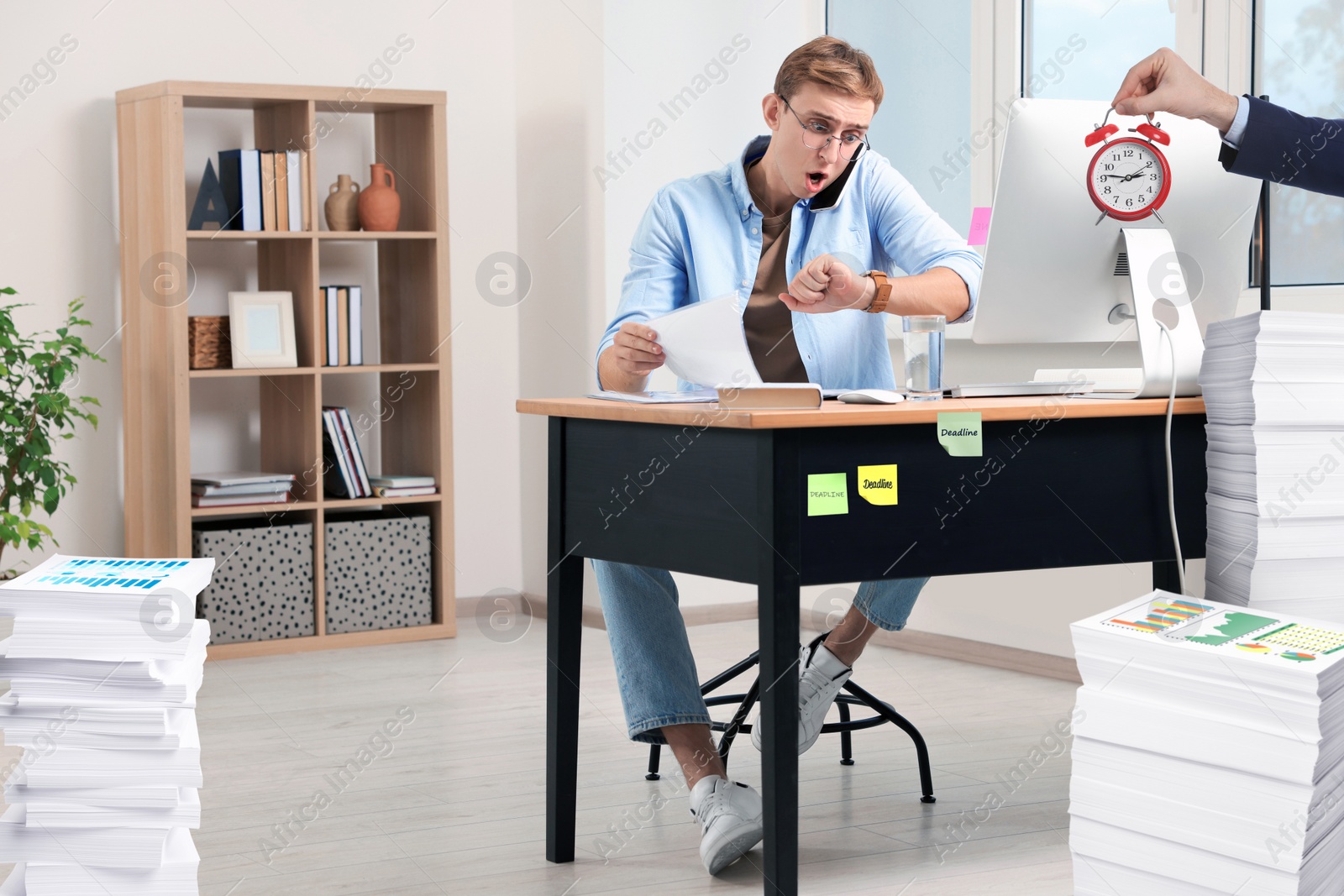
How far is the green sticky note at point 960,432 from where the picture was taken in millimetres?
1841

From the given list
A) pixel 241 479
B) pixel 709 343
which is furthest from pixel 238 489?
pixel 709 343

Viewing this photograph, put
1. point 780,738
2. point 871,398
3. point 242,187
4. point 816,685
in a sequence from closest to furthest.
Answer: point 780,738
point 871,398
point 816,685
point 242,187

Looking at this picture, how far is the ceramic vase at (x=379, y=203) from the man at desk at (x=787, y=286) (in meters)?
1.81

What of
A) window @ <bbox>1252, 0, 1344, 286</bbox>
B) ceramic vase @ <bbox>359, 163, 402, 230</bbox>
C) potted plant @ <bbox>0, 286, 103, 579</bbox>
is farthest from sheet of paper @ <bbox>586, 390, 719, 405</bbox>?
ceramic vase @ <bbox>359, 163, 402, 230</bbox>

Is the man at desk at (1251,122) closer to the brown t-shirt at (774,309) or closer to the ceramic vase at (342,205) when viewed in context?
the brown t-shirt at (774,309)

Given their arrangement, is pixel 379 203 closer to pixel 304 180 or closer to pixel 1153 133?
pixel 304 180

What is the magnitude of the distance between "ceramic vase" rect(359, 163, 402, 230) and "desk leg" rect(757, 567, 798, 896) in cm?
262

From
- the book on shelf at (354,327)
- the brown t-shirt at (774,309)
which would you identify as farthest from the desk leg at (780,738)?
the book on shelf at (354,327)

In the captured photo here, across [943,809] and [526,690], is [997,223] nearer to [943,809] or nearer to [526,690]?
[943,809]

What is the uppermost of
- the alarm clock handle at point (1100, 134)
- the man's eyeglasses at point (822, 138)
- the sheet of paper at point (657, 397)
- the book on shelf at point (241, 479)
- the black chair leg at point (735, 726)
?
the man's eyeglasses at point (822, 138)

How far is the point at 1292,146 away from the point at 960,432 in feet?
2.05

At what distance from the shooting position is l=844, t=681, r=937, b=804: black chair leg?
8.19 feet

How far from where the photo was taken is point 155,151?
3.78 m

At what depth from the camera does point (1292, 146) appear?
1934 millimetres
